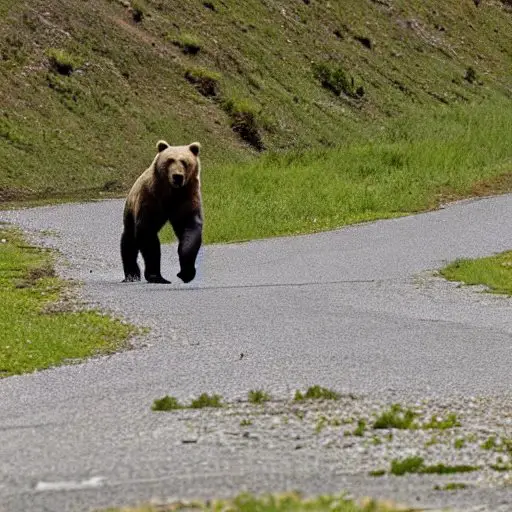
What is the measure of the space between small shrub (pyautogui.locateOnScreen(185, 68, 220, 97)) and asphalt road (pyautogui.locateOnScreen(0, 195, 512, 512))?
24388 mm

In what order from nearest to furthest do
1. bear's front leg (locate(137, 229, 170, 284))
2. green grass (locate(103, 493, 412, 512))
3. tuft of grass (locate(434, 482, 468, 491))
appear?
green grass (locate(103, 493, 412, 512)), tuft of grass (locate(434, 482, 468, 491)), bear's front leg (locate(137, 229, 170, 284))

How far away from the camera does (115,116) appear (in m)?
45.9

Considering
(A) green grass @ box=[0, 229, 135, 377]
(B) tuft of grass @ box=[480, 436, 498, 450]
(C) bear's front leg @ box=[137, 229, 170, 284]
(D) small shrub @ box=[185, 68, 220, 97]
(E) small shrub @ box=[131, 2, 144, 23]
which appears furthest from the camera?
(E) small shrub @ box=[131, 2, 144, 23]

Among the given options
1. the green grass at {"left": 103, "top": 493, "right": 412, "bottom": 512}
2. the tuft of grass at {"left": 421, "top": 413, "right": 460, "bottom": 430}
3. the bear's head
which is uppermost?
the bear's head

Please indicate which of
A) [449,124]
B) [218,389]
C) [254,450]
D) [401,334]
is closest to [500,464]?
[254,450]

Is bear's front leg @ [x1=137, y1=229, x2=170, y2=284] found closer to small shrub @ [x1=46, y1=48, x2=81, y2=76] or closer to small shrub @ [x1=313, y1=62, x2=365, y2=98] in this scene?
small shrub @ [x1=46, y1=48, x2=81, y2=76]

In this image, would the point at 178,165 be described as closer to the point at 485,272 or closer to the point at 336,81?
the point at 485,272

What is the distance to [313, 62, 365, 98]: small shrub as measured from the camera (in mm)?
59094

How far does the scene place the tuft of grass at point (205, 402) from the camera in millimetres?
9930

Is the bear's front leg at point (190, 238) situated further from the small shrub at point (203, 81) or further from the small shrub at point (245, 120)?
the small shrub at point (203, 81)

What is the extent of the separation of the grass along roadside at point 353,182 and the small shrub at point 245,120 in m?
3.52

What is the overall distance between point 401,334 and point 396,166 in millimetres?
27977

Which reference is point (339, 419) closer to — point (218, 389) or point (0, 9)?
point (218, 389)

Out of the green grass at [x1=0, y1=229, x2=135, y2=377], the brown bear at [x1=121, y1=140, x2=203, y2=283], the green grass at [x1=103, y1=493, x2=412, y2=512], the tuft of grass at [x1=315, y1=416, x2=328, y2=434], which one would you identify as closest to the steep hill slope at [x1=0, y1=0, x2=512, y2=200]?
the green grass at [x1=0, y1=229, x2=135, y2=377]
